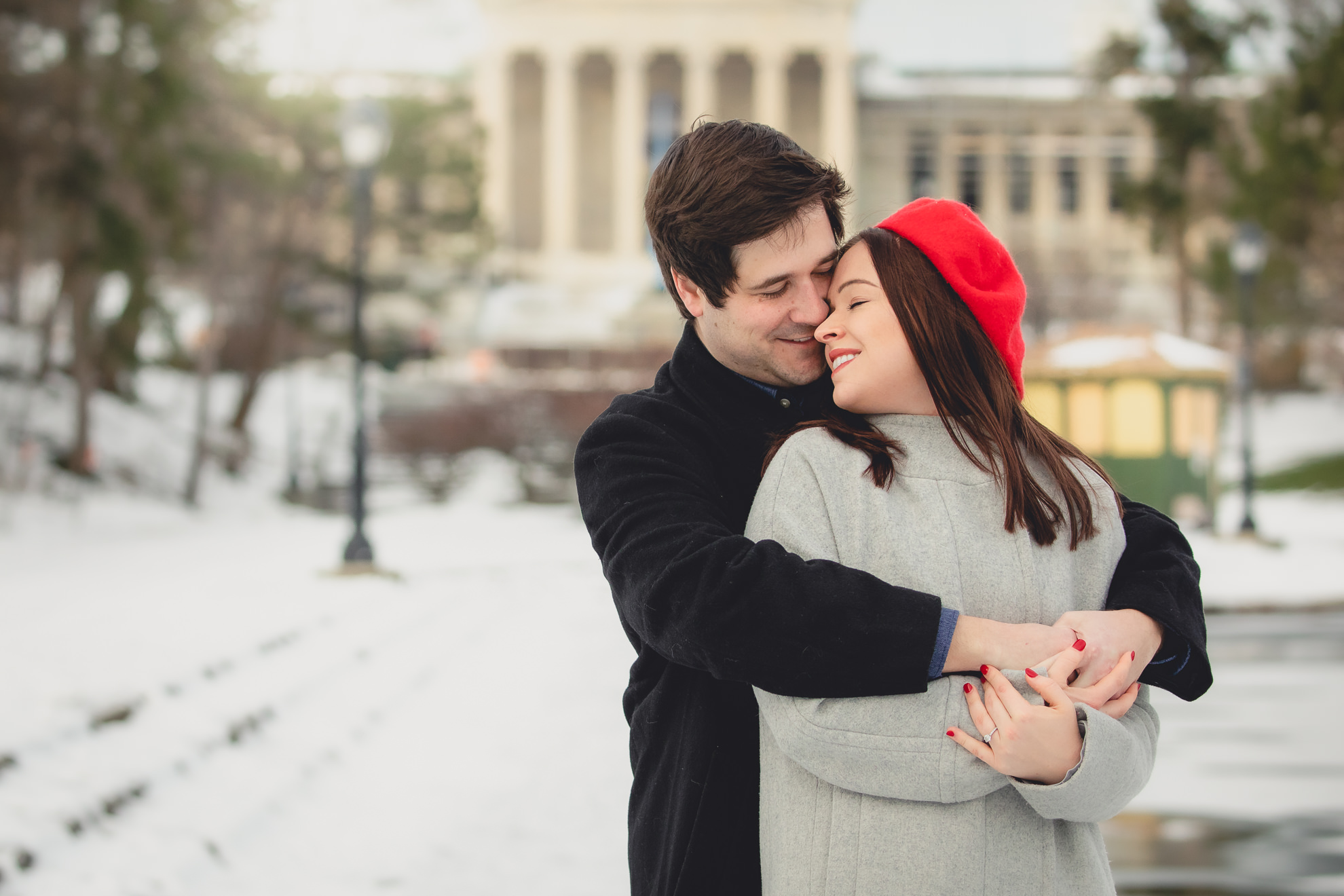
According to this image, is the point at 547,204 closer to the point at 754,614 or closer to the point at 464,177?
the point at 464,177

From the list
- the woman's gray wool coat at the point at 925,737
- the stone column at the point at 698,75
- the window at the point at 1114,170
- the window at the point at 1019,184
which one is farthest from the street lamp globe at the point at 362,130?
the window at the point at 1114,170

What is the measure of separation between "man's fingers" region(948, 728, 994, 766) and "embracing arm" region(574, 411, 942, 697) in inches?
3.3

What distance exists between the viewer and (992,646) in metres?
1.80

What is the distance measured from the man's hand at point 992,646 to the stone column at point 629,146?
55025 millimetres

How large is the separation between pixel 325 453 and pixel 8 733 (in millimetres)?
27384

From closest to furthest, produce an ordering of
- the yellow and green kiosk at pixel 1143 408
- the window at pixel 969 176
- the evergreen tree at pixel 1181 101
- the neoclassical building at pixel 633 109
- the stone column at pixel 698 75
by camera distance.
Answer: the yellow and green kiosk at pixel 1143 408
the evergreen tree at pixel 1181 101
the neoclassical building at pixel 633 109
the stone column at pixel 698 75
the window at pixel 969 176

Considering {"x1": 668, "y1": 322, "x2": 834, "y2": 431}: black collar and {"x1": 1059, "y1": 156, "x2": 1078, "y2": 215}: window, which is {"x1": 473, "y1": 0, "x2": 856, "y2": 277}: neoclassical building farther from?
{"x1": 668, "y1": 322, "x2": 834, "y2": 431}: black collar

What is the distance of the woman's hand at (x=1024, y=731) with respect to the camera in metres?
1.75

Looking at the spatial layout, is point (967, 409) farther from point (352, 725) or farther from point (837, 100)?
point (837, 100)

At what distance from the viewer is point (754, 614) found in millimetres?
1800

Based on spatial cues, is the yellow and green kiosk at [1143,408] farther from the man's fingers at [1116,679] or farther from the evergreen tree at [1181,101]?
the man's fingers at [1116,679]

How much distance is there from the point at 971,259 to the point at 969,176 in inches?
2617

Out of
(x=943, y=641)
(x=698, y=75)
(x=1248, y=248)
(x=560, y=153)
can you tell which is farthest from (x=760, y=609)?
(x=698, y=75)

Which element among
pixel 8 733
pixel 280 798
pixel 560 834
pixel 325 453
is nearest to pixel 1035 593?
pixel 560 834
